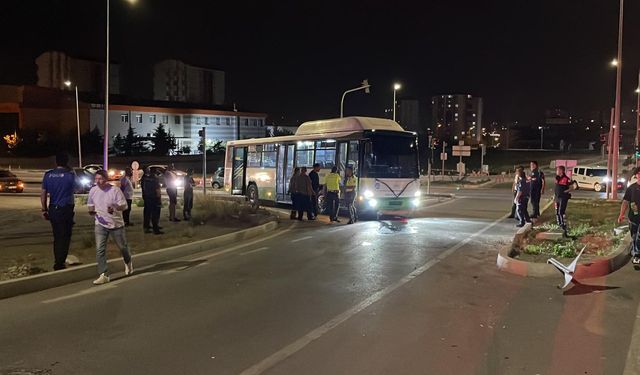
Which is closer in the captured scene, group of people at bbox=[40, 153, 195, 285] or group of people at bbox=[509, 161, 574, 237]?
group of people at bbox=[40, 153, 195, 285]

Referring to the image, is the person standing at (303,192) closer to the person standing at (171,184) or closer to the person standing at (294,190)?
the person standing at (294,190)

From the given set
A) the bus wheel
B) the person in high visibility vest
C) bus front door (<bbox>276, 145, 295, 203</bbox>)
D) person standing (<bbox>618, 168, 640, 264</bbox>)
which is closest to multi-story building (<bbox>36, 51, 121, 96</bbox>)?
the bus wheel

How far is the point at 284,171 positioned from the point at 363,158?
16.1 feet

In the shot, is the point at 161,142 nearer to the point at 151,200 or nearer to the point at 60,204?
the point at 151,200

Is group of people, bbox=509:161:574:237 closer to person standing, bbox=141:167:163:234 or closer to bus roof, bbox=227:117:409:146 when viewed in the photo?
bus roof, bbox=227:117:409:146

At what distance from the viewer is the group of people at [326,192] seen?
17.5 m

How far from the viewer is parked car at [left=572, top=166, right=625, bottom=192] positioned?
39906 millimetres

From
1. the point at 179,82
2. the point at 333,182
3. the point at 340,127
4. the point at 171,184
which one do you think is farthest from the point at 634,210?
the point at 179,82

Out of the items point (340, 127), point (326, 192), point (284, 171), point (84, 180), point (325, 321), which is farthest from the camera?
point (84, 180)

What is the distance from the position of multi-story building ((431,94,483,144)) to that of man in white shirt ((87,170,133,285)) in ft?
577

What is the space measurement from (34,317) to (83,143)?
65.7m

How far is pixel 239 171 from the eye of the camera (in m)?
25.7

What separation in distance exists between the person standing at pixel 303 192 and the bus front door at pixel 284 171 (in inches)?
147

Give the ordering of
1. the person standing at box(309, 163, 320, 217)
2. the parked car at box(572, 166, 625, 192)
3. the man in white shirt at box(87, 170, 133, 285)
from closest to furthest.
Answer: the man in white shirt at box(87, 170, 133, 285) → the person standing at box(309, 163, 320, 217) → the parked car at box(572, 166, 625, 192)
